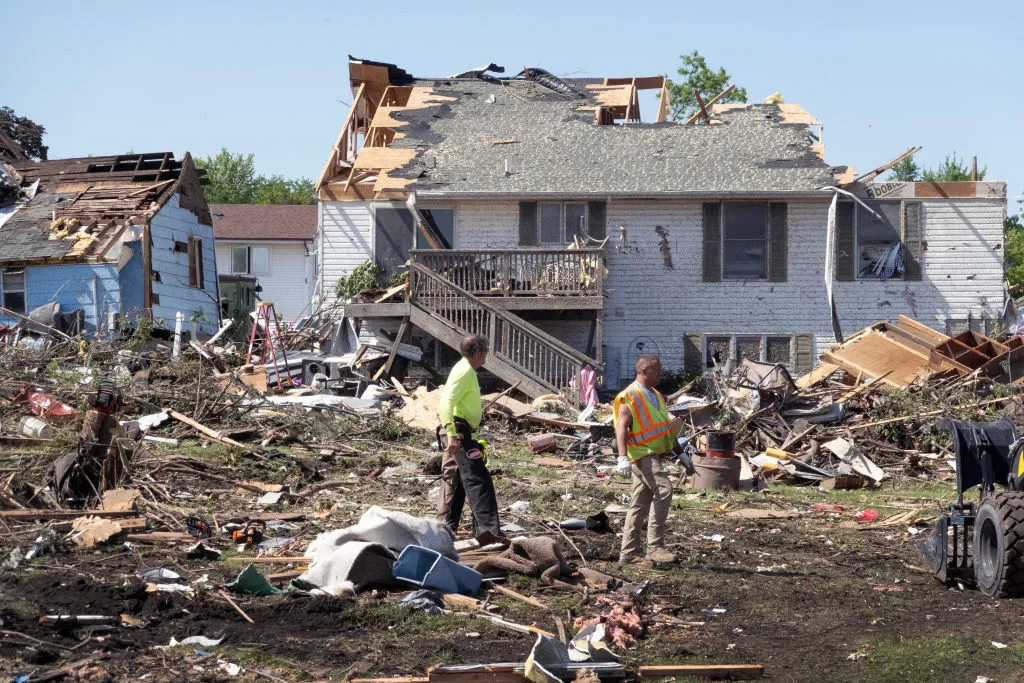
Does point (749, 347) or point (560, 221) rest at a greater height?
point (560, 221)

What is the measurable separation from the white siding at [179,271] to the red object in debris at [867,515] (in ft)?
64.8

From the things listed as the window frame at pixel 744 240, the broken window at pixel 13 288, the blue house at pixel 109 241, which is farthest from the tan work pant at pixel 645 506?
the broken window at pixel 13 288

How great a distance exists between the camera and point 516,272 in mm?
22875

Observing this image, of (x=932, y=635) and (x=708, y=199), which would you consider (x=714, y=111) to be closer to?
(x=708, y=199)

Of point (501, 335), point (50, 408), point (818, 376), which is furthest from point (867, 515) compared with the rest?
point (501, 335)

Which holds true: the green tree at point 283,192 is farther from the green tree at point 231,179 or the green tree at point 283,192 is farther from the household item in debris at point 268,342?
the household item in debris at point 268,342

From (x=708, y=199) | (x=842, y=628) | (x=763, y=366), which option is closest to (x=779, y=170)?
(x=708, y=199)

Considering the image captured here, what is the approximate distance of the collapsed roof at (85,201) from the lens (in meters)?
26.4

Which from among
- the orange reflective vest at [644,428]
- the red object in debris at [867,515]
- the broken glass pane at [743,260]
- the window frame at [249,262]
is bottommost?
the red object in debris at [867,515]

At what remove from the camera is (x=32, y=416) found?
45.8 ft

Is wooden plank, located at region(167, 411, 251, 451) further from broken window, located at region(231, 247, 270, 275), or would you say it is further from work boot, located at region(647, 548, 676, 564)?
broken window, located at region(231, 247, 270, 275)

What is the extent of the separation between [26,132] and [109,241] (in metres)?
21.4

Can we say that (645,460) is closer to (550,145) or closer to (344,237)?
(344,237)

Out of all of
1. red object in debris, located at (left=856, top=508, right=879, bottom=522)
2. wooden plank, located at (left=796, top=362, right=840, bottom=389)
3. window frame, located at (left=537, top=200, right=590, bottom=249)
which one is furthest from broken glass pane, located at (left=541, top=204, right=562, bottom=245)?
red object in debris, located at (left=856, top=508, right=879, bottom=522)
